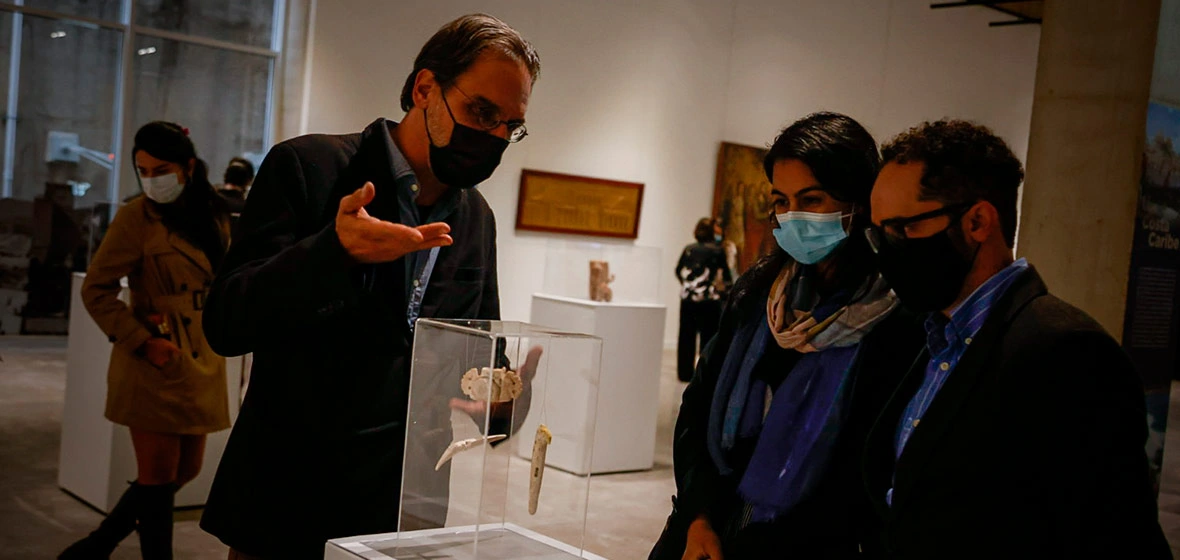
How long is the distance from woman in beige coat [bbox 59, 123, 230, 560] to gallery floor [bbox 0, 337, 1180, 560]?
3.17ft

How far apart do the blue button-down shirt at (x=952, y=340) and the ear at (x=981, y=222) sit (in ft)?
0.25

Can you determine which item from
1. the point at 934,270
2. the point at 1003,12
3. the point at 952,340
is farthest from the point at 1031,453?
the point at 1003,12

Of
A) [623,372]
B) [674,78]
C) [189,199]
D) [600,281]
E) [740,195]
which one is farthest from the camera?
[740,195]

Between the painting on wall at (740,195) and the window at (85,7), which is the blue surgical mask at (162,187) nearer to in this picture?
the window at (85,7)

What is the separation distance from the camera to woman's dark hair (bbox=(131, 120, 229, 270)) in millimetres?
4516

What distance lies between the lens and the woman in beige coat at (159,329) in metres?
4.27

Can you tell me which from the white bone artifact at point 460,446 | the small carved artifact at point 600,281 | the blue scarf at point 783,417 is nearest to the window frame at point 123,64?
the small carved artifact at point 600,281

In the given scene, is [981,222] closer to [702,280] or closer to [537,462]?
[537,462]

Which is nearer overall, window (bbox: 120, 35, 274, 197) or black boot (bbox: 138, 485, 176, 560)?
black boot (bbox: 138, 485, 176, 560)

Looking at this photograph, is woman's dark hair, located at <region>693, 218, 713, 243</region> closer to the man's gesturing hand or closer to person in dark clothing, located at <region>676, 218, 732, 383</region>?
person in dark clothing, located at <region>676, 218, 732, 383</region>

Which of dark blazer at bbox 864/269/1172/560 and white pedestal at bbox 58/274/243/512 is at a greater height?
dark blazer at bbox 864/269/1172/560

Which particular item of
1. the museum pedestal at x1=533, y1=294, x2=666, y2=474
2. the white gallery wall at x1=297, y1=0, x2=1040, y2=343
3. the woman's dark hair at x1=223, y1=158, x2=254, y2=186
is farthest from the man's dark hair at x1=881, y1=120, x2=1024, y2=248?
the white gallery wall at x1=297, y1=0, x2=1040, y2=343

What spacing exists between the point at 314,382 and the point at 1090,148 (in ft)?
16.0

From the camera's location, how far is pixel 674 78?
14.9 m
